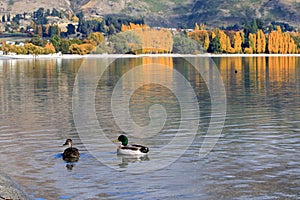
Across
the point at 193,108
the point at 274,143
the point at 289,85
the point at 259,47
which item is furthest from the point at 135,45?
the point at 274,143

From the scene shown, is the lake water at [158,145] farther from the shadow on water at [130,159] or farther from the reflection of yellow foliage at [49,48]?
the reflection of yellow foliage at [49,48]

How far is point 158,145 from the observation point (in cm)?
2166

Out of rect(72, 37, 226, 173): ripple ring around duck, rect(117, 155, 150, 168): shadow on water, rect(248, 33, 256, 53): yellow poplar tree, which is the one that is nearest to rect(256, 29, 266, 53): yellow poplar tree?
rect(248, 33, 256, 53): yellow poplar tree

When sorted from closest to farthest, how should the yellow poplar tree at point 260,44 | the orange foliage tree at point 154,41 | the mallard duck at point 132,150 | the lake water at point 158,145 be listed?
the lake water at point 158,145 < the mallard duck at point 132,150 < the orange foliage tree at point 154,41 < the yellow poplar tree at point 260,44

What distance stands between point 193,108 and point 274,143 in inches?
451

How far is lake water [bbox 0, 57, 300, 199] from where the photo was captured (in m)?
15.8

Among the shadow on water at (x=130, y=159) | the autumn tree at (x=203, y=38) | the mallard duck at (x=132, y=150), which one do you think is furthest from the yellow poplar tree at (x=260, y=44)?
the shadow on water at (x=130, y=159)

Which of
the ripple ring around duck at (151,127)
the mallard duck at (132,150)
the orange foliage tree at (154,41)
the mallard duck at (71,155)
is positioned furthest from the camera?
the orange foliage tree at (154,41)

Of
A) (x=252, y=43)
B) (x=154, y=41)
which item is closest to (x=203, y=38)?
(x=252, y=43)

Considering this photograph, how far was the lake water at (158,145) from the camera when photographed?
1575 cm

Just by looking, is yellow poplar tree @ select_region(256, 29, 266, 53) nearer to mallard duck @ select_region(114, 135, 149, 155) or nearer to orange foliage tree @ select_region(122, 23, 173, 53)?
orange foliage tree @ select_region(122, 23, 173, 53)

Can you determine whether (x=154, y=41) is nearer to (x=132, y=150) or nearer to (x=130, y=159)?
(x=132, y=150)

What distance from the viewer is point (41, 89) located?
154 feet

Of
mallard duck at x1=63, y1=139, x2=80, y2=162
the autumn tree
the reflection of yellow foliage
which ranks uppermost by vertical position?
the autumn tree
